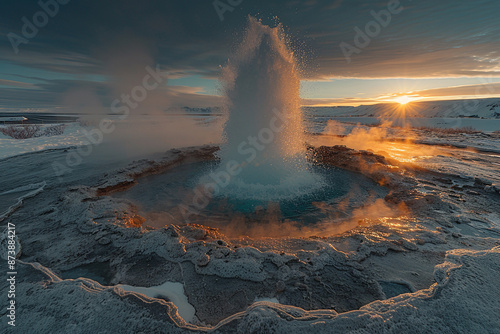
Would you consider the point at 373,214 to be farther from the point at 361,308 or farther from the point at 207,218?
the point at 207,218

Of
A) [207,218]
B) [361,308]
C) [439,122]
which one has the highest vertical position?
[439,122]

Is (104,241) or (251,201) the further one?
(251,201)

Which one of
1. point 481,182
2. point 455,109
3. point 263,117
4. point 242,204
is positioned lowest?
point 242,204

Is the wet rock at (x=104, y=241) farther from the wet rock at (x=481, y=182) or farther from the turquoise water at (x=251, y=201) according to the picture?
the wet rock at (x=481, y=182)

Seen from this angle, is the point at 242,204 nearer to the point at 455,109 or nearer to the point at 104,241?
the point at 104,241

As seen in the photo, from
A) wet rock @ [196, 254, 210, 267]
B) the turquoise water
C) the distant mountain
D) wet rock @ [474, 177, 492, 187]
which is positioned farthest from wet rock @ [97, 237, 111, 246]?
the distant mountain

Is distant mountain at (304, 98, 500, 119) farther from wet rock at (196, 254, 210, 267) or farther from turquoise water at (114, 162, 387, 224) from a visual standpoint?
wet rock at (196, 254, 210, 267)

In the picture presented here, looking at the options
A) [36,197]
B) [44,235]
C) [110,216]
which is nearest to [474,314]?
[110,216]

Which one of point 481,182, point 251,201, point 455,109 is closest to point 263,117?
point 251,201
